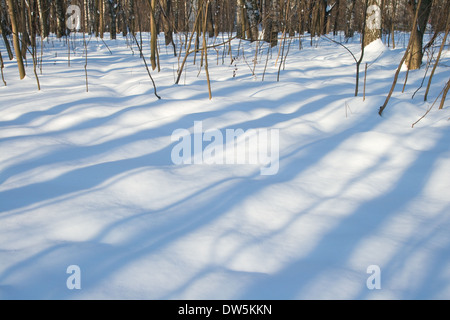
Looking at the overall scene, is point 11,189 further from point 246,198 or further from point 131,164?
point 246,198

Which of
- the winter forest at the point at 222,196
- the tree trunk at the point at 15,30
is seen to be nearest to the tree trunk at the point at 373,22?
the winter forest at the point at 222,196

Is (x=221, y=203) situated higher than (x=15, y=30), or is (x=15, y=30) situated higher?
(x=15, y=30)

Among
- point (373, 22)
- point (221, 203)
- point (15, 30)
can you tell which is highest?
point (373, 22)

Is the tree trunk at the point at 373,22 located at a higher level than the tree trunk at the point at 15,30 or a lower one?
higher

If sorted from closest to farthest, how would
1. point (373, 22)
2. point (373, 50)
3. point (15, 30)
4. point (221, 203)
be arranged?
1. point (221, 203)
2. point (15, 30)
3. point (373, 50)
4. point (373, 22)

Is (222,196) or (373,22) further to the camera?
(373,22)

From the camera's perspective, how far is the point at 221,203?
59.4 inches

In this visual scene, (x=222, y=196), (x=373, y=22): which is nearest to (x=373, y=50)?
(x=373, y=22)

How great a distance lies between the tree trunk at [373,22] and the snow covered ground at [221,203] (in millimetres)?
3427

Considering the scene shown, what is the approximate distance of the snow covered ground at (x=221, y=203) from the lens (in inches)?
41.2

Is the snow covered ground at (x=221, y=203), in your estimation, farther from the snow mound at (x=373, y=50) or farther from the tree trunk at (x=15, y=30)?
the snow mound at (x=373, y=50)

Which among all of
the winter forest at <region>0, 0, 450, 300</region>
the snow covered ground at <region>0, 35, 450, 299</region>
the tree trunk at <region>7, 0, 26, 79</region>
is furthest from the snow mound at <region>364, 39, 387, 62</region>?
the tree trunk at <region>7, 0, 26, 79</region>

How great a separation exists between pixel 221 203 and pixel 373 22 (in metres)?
5.72

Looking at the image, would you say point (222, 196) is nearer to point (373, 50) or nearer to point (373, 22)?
point (373, 50)
